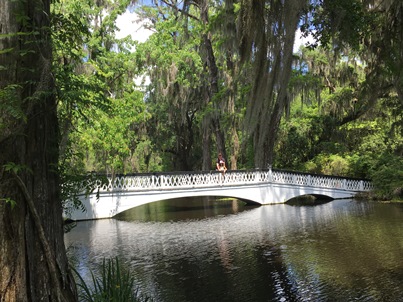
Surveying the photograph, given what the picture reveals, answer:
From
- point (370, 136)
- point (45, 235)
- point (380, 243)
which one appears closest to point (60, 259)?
point (45, 235)

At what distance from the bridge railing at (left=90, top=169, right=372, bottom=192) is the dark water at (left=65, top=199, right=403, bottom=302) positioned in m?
3.37

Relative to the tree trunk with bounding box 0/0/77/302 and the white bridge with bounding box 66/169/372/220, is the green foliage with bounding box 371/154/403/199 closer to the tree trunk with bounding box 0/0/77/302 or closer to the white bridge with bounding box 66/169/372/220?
Answer: the white bridge with bounding box 66/169/372/220

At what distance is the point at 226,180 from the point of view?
19.2 meters

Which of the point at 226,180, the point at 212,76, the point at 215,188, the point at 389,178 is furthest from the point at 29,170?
the point at 212,76

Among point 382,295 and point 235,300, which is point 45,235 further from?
point 382,295

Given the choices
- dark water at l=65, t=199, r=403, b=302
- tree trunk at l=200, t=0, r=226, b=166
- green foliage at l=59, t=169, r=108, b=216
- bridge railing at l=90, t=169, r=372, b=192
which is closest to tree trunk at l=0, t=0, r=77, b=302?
green foliage at l=59, t=169, r=108, b=216

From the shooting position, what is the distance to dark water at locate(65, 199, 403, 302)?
19.1 ft

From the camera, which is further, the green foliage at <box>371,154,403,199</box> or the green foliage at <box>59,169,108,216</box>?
the green foliage at <box>371,154,403,199</box>

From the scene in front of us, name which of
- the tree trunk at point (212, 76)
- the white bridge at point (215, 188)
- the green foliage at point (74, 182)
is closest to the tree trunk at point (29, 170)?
the green foliage at point (74, 182)

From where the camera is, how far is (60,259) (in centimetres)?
321

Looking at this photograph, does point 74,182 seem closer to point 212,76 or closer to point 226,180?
point 226,180

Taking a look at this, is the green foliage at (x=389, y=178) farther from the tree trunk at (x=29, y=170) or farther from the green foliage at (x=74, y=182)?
the tree trunk at (x=29, y=170)

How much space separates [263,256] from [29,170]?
19.9ft

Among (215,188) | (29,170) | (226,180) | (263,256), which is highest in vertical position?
(29,170)
